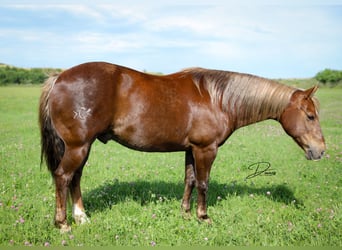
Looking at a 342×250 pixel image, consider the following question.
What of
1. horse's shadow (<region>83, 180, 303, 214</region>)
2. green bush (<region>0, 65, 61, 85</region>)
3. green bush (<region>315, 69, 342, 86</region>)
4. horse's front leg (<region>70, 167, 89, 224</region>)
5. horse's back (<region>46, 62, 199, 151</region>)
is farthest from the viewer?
green bush (<region>315, 69, 342, 86</region>)

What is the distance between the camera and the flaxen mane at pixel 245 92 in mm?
5277

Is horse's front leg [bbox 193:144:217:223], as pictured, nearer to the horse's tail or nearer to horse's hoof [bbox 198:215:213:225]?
horse's hoof [bbox 198:215:213:225]

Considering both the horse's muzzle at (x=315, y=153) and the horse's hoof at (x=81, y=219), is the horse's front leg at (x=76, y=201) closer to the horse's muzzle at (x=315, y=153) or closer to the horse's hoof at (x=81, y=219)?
the horse's hoof at (x=81, y=219)

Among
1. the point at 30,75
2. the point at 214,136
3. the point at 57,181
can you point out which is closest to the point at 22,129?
the point at 57,181

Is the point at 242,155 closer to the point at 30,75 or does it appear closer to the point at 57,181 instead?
the point at 57,181

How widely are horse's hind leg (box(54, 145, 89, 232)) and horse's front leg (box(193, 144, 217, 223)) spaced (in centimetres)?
178

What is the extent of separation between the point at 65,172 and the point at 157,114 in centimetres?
161

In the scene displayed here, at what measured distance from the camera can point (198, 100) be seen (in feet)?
16.7

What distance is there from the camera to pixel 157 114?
4832 mm

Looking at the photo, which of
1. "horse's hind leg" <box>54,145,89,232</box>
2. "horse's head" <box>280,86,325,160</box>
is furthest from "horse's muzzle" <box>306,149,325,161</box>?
"horse's hind leg" <box>54,145,89,232</box>

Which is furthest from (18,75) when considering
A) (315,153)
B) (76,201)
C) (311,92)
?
(315,153)

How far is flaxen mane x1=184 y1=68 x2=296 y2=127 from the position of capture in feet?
17.3

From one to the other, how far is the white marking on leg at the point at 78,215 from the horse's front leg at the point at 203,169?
1859 mm
